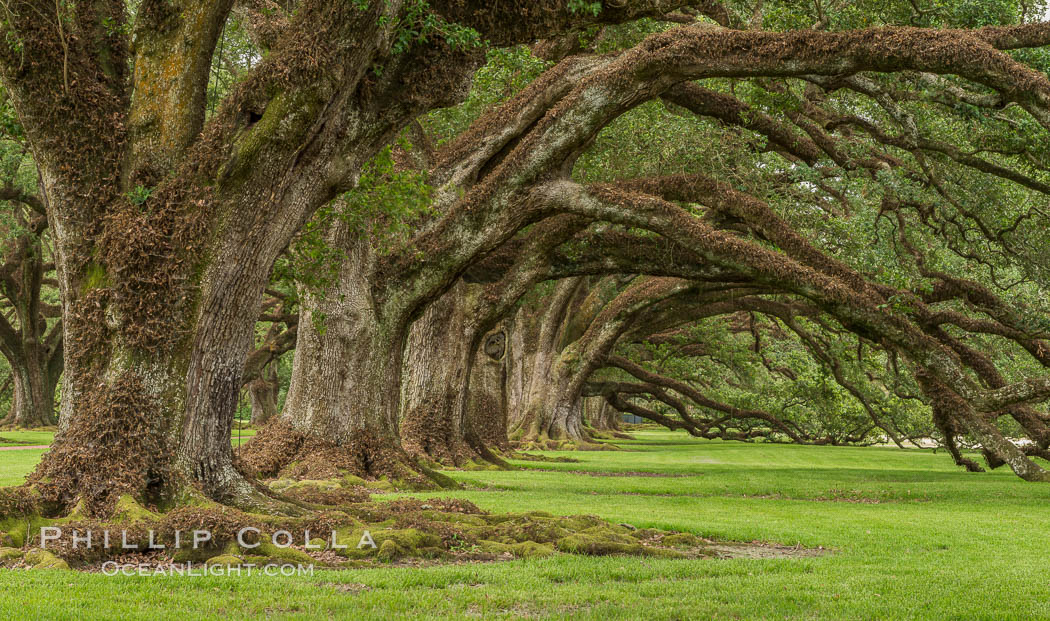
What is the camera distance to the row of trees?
7.59 m

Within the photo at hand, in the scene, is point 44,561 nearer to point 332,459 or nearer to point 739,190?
point 332,459

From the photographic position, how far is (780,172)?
18312 mm

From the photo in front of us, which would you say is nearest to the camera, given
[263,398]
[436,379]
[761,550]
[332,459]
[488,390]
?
[761,550]

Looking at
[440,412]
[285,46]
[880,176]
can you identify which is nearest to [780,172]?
[880,176]

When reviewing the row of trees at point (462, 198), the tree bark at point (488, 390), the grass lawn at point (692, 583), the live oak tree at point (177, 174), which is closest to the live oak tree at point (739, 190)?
the row of trees at point (462, 198)

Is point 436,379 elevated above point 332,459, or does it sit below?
above

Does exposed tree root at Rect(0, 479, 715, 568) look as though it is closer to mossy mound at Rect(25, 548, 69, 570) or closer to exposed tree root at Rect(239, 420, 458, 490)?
mossy mound at Rect(25, 548, 69, 570)

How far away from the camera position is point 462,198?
12.9 m

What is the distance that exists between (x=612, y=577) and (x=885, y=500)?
394 inches

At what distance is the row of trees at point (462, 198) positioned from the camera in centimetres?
759

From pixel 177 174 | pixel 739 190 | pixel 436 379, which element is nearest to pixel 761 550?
pixel 177 174

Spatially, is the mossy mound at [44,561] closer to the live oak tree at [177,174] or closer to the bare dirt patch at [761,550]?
the live oak tree at [177,174]

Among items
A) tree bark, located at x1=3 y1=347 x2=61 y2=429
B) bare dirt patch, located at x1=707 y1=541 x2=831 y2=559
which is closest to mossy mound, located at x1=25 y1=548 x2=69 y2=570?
bare dirt patch, located at x1=707 y1=541 x2=831 y2=559

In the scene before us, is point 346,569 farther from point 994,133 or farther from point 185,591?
point 994,133
